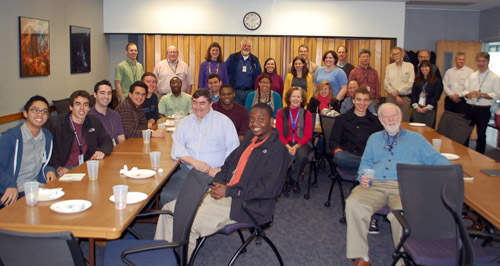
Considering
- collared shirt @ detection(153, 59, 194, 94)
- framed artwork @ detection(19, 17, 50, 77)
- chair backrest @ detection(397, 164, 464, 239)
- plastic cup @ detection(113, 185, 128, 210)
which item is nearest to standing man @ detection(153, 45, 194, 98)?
collared shirt @ detection(153, 59, 194, 94)

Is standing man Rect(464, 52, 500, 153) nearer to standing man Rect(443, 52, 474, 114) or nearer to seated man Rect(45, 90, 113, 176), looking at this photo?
standing man Rect(443, 52, 474, 114)

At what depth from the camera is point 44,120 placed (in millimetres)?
3680

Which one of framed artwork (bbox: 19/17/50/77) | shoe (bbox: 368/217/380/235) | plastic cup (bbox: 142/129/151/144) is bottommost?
shoe (bbox: 368/217/380/235)

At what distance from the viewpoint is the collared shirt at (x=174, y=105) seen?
648 cm

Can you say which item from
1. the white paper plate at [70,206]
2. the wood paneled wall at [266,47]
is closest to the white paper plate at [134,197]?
the white paper plate at [70,206]

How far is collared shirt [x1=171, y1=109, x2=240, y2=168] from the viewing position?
415cm

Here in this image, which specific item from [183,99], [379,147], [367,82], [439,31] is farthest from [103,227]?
[439,31]

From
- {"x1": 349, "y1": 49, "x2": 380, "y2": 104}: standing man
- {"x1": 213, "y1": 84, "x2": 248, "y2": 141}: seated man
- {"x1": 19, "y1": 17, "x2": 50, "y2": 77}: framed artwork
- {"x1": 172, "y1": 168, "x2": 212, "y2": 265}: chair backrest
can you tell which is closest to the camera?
{"x1": 172, "y1": 168, "x2": 212, "y2": 265}: chair backrest

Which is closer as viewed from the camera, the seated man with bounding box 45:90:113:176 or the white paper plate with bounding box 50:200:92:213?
the white paper plate with bounding box 50:200:92:213

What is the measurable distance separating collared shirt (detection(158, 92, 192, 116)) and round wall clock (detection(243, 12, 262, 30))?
3297 mm

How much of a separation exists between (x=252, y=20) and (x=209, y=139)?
18.5ft

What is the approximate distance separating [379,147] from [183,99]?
3.47 m

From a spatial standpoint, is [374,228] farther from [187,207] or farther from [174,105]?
[174,105]

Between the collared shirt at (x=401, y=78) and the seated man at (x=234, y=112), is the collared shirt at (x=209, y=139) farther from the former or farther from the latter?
the collared shirt at (x=401, y=78)
